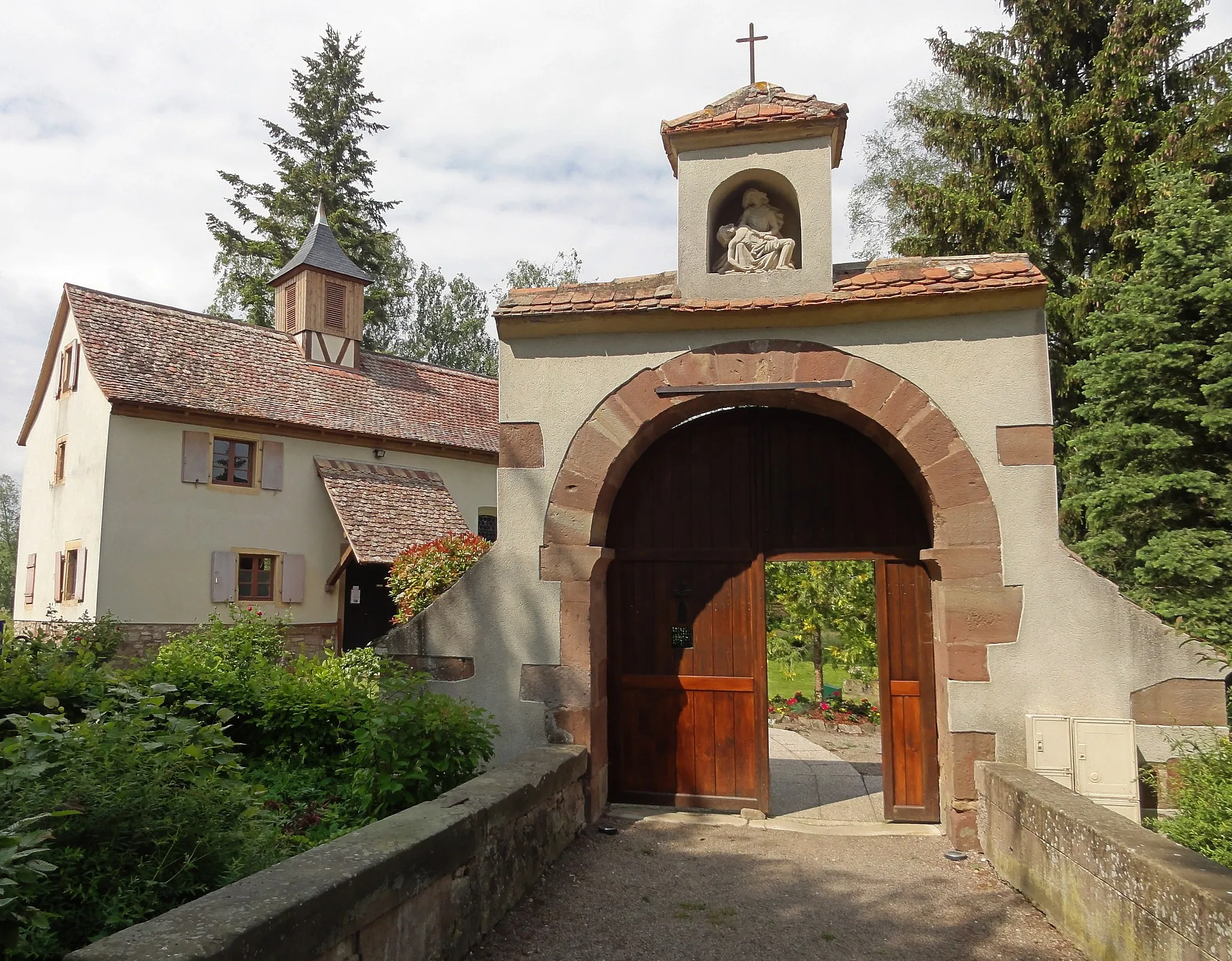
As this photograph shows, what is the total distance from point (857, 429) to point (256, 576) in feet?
44.2

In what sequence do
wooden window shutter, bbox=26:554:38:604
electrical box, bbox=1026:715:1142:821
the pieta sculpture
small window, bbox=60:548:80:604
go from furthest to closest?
wooden window shutter, bbox=26:554:38:604 < small window, bbox=60:548:80:604 < the pieta sculpture < electrical box, bbox=1026:715:1142:821

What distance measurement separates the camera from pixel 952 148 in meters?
14.5

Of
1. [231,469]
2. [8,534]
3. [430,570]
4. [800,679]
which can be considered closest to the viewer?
[430,570]

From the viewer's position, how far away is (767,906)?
458 centimetres

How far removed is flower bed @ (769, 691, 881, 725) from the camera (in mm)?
11367

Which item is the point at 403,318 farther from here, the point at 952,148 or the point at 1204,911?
the point at 1204,911

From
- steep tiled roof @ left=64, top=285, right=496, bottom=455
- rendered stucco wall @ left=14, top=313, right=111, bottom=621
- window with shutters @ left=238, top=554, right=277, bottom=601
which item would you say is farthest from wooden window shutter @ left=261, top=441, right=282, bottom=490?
rendered stucco wall @ left=14, top=313, right=111, bottom=621

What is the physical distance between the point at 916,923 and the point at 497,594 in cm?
327

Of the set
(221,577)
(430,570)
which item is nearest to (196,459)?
(221,577)

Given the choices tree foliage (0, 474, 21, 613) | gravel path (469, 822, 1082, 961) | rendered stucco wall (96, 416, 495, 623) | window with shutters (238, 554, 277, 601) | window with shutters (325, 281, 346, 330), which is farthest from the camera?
tree foliage (0, 474, 21, 613)

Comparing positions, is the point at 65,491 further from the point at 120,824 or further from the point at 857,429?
the point at 120,824

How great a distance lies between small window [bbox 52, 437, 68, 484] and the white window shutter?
2.87 meters

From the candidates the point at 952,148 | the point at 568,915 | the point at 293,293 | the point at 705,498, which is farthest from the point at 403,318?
the point at 568,915

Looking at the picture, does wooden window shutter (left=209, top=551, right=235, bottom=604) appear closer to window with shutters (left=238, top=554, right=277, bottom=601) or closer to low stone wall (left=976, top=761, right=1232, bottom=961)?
window with shutters (left=238, top=554, right=277, bottom=601)
